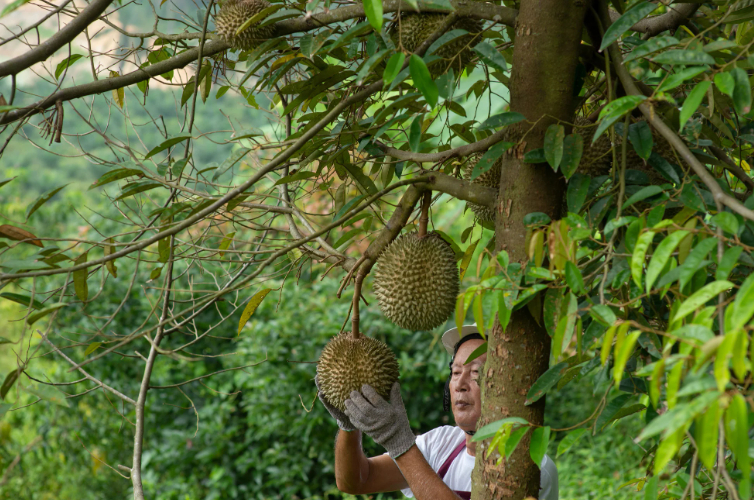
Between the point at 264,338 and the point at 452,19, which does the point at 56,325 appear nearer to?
the point at 264,338

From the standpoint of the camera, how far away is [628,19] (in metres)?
0.88

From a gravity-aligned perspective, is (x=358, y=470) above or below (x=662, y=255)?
below

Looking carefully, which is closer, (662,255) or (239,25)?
(662,255)

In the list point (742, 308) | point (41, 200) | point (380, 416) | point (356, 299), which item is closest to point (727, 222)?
point (742, 308)

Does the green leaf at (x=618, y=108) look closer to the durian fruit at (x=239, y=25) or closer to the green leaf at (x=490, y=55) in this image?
the green leaf at (x=490, y=55)

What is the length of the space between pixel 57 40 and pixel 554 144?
0.78 meters

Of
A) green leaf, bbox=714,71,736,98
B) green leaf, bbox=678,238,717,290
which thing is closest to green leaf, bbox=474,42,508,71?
green leaf, bbox=714,71,736,98

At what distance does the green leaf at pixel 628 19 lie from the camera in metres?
0.87

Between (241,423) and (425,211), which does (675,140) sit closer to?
(425,211)

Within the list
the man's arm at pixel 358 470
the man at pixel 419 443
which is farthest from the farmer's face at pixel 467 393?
the man's arm at pixel 358 470

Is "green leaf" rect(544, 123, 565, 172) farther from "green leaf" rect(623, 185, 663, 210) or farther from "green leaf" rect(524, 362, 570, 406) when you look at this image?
"green leaf" rect(524, 362, 570, 406)

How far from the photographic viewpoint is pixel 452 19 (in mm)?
1038

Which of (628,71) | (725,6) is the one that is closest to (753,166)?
(725,6)

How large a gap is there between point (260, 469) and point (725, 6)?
287 cm
